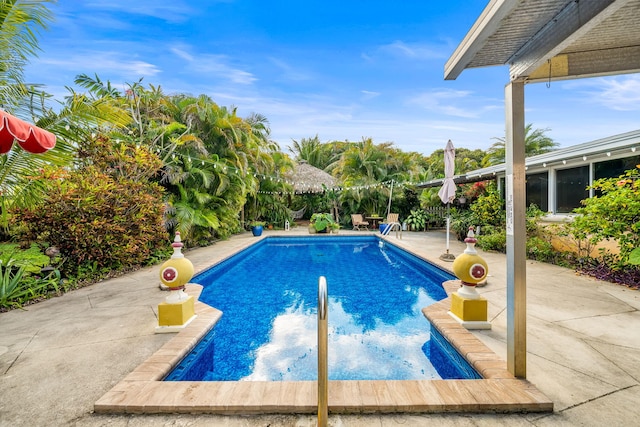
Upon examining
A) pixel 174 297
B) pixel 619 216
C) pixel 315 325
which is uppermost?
pixel 619 216

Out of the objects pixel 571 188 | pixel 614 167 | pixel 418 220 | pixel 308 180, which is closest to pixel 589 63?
pixel 614 167

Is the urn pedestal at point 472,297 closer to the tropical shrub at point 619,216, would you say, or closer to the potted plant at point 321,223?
the tropical shrub at point 619,216

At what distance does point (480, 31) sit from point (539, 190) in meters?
8.73

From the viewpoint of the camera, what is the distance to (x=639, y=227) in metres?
5.23

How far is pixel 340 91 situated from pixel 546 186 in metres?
17.5

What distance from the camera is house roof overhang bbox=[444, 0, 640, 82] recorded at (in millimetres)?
1849

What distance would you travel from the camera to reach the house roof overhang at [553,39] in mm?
1849

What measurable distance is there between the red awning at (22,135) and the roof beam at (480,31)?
4169 millimetres

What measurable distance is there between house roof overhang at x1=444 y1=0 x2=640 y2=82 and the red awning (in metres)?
4.18

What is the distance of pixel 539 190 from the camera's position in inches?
348

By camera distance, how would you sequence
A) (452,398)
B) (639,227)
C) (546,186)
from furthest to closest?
1. (546,186)
2. (639,227)
3. (452,398)

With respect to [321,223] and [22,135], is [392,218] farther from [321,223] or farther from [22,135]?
[22,135]

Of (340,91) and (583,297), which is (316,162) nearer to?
(340,91)

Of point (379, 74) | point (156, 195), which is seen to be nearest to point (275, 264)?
point (156, 195)
